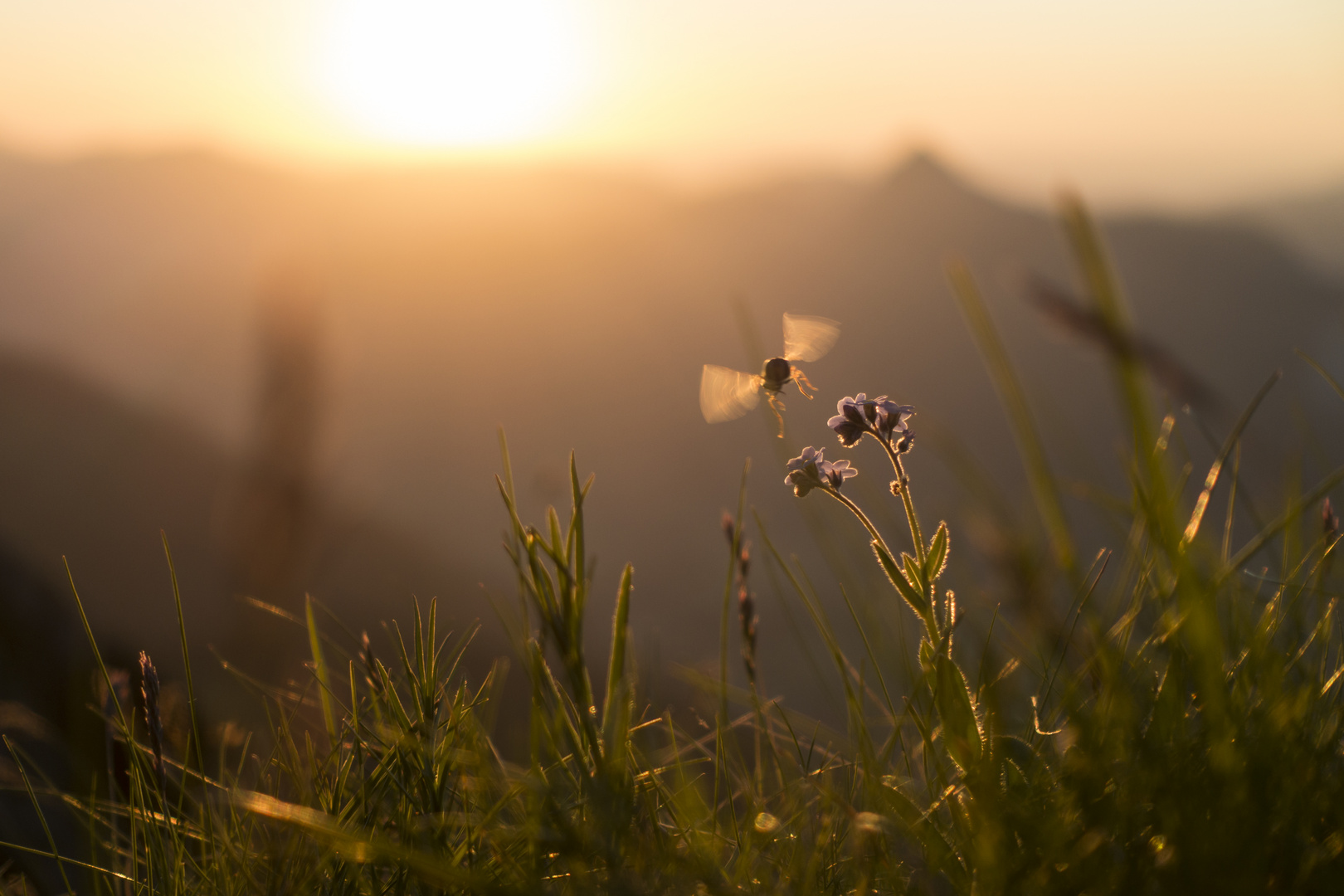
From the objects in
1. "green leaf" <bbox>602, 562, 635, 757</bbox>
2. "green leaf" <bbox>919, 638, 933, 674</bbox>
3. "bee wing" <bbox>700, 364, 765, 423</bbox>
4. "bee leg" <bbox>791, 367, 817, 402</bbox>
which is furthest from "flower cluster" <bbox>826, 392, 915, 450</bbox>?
"green leaf" <bbox>602, 562, 635, 757</bbox>

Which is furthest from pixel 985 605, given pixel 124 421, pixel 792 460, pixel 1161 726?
pixel 124 421

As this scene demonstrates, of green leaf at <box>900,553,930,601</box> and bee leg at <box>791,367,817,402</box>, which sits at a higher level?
bee leg at <box>791,367,817,402</box>

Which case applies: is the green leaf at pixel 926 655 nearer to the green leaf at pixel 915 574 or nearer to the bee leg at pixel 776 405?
the green leaf at pixel 915 574

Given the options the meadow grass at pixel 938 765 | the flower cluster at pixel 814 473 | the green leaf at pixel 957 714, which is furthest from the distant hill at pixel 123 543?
the green leaf at pixel 957 714

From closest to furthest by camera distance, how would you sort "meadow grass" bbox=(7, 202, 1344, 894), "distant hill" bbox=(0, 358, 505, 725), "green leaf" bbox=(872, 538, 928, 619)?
1. "meadow grass" bbox=(7, 202, 1344, 894)
2. "green leaf" bbox=(872, 538, 928, 619)
3. "distant hill" bbox=(0, 358, 505, 725)

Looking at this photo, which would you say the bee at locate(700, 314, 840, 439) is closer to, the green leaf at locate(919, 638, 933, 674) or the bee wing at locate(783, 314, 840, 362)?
the bee wing at locate(783, 314, 840, 362)
